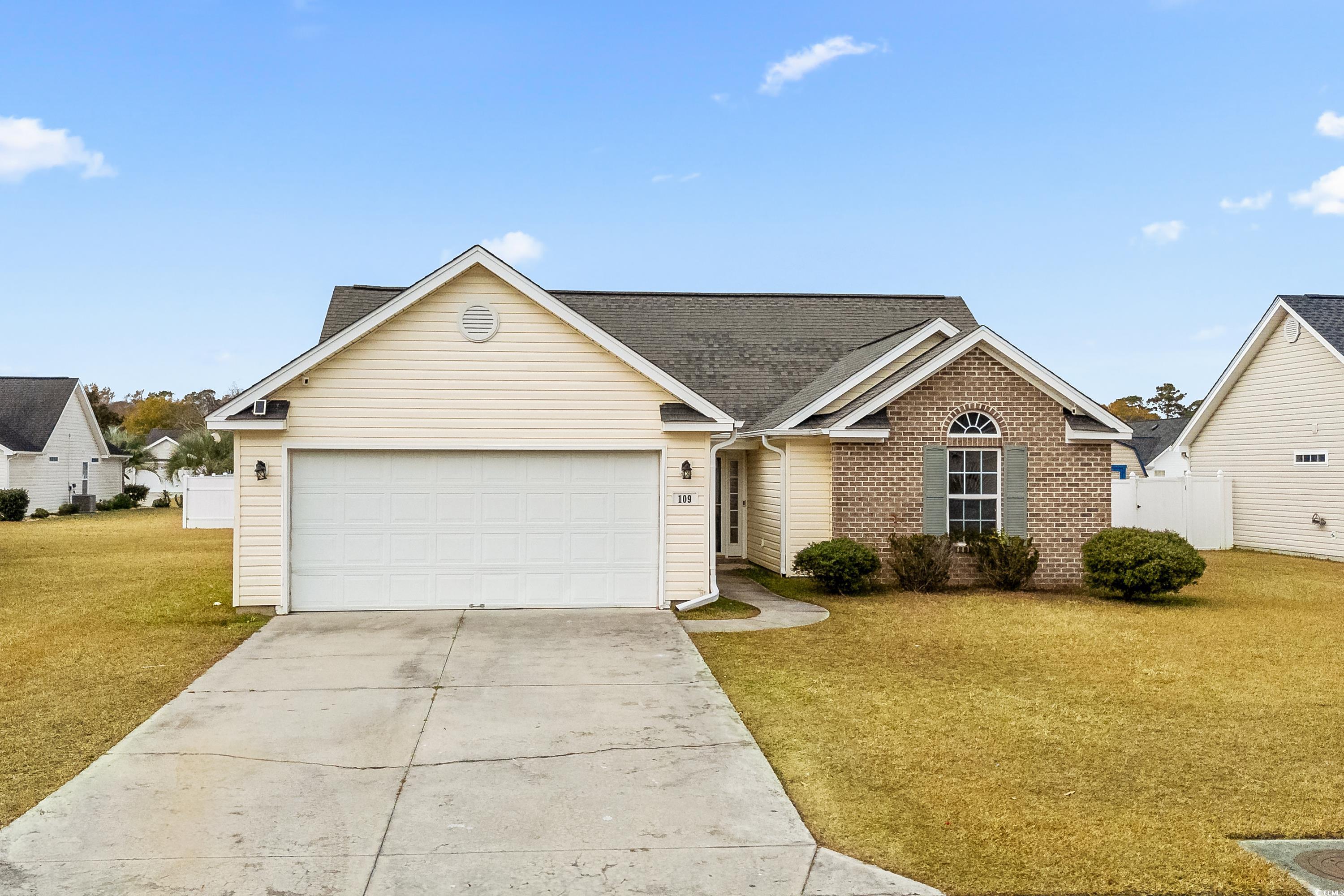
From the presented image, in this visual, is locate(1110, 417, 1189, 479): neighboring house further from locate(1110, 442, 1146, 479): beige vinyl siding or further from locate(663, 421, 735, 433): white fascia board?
locate(663, 421, 735, 433): white fascia board

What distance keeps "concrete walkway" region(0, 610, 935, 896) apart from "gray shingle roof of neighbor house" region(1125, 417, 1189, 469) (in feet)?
123

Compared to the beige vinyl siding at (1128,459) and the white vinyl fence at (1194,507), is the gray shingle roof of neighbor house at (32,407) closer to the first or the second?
the white vinyl fence at (1194,507)

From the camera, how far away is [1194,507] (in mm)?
24219

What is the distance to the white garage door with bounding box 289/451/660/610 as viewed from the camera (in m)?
12.9

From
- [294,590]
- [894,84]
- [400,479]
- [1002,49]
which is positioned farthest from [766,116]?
[294,590]

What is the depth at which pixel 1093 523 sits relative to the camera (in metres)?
16.3

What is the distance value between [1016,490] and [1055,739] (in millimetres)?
9450

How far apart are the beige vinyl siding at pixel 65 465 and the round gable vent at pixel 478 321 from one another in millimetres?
32393

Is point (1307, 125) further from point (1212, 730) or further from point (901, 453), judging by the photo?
point (1212, 730)

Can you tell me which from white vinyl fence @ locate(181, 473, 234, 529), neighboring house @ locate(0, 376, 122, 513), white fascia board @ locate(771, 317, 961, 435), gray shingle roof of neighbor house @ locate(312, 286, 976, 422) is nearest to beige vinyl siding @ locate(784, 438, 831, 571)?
white fascia board @ locate(771, 317, 961, 435)

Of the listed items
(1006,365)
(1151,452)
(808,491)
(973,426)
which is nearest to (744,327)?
(808,491)

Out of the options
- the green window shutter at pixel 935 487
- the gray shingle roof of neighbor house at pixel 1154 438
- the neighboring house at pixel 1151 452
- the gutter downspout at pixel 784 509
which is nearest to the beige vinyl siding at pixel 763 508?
the gutter downspout at pixel 784 509

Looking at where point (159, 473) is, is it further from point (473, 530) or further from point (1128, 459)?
point (1128, 459)

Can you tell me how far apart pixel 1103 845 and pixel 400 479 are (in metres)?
10.2
